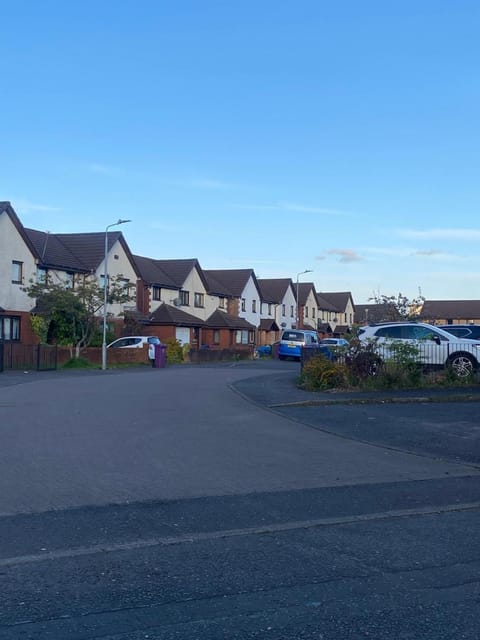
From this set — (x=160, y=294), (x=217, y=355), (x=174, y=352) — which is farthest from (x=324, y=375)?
(x=160, y=294)

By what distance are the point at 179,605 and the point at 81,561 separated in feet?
4.64

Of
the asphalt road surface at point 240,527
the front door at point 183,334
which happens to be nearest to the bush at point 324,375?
the asphalt road surface at point 240,527

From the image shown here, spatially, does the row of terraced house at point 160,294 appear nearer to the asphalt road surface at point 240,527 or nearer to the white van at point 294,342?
the white van at point 294,342

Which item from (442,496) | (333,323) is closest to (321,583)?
(442,496)

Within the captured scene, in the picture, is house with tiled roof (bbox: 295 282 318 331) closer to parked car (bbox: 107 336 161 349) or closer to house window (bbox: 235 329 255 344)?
house window (bbox: 235 329 255 344)

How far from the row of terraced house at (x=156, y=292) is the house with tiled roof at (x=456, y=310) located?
908 inches

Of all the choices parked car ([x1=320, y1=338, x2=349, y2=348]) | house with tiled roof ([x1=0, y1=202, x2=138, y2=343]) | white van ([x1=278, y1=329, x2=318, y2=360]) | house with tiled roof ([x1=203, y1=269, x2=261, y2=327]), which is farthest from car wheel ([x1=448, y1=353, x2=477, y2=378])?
house with tiled roof ([x1=203, y1=269, x2=261, y2=327])

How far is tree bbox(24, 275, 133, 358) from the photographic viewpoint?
3925 cm

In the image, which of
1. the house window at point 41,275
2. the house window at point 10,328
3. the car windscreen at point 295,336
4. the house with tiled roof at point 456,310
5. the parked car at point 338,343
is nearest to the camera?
the parked car at point 338,343

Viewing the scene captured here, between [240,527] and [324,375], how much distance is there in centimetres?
1378

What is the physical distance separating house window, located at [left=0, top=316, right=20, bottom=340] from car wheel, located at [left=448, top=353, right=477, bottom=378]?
24.3 m

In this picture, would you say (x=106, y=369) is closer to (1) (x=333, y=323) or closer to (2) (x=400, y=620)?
(2) (x=400, y=620)

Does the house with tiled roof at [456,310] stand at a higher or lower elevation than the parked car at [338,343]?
higher

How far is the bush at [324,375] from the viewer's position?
70.0 feet
